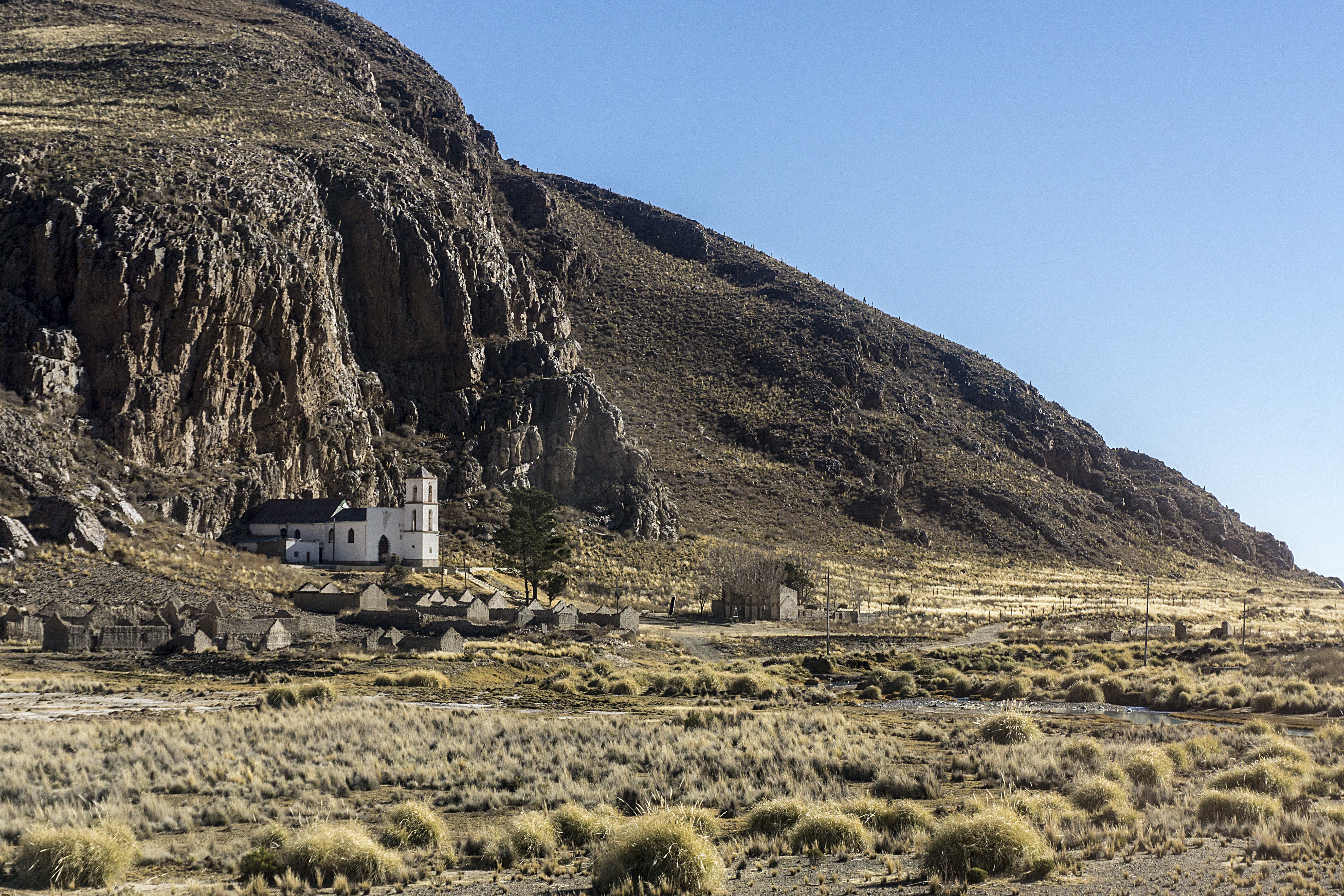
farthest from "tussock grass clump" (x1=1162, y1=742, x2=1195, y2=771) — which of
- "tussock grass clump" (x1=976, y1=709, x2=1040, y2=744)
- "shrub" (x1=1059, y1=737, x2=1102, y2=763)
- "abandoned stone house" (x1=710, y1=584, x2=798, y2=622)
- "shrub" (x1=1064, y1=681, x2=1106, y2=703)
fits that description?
"abandoned stone house" (x1=710, y1=584, x2=798, y2=622)

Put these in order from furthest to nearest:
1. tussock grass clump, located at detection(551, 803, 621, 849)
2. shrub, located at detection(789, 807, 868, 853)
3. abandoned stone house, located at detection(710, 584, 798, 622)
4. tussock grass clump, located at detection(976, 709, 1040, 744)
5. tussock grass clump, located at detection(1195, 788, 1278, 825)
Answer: abandoned stone house, located at detection(710, 584, 798, 622)
tussock grass clump, located at detection(976, 709, 1040, 744)
tussock grass clump, located at detection(1195, 788, 1278, 825)
tussock grass clump, located at detection(551, 803, 621, 849)
shrub, located at detection(789, 807, 868, 853)

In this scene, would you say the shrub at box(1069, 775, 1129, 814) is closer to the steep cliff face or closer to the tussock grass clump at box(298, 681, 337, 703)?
the tussock grass clump at box(298, 681, 337, 703)

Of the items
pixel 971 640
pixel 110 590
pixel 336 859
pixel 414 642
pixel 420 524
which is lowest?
pixel 971 640

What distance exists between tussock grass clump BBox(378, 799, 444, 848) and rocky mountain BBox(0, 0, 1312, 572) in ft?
186

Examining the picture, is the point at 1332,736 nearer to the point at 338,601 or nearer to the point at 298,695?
the point at 298,695

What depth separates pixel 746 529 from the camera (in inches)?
4380

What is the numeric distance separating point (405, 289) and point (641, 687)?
226ft

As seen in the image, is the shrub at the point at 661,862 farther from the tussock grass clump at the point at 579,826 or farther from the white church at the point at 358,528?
the white church at the point at 358,528

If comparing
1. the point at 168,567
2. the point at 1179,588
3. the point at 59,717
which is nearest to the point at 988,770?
the point at 59,717

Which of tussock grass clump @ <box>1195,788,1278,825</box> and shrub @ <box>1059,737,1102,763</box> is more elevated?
tussock grass clump @ <box>1195,788,1278,825</box>

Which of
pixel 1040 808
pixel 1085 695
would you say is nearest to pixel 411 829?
pixel 1040 808

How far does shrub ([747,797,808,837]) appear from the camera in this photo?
60.3 ft

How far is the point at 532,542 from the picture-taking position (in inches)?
2820

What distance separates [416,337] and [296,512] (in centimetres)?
2664
